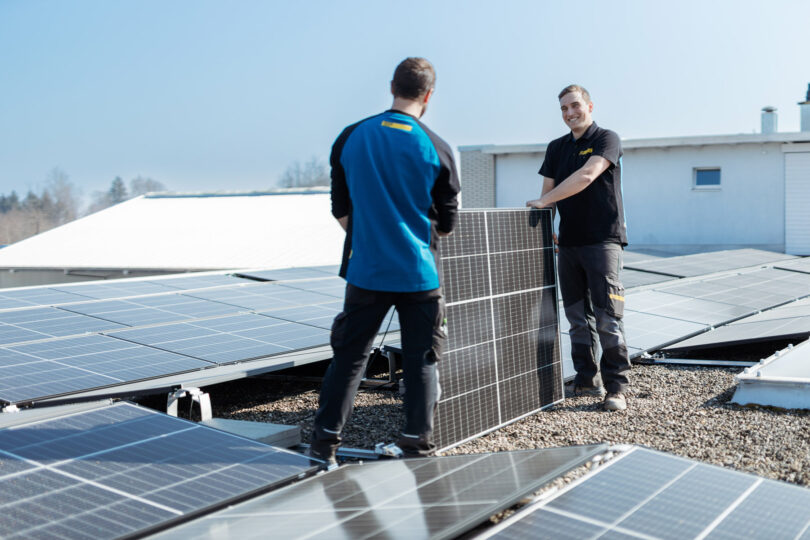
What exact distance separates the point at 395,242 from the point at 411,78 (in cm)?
78

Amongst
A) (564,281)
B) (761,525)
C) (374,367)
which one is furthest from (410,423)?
(374,367)

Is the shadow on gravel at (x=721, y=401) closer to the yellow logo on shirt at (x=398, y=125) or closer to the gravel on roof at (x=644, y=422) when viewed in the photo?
the gravel on roof at (x=644, y=422)

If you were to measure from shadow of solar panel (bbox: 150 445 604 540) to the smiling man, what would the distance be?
227 cm

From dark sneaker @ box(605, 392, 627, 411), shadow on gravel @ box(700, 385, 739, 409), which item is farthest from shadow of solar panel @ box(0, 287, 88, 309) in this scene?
shadow on gravel @ box(700, 385, 739, 409)

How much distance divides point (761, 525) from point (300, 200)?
28.8 meters

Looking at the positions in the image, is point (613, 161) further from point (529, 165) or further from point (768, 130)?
point (768, 130)

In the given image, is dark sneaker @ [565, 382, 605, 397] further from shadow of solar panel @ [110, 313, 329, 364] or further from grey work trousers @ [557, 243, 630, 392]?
shadow of solar panel @ [110, 313, 329, 364]

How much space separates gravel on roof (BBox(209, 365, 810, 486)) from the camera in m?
4.41

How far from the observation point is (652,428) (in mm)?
4969

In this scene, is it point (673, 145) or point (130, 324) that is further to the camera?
point (673, 145)

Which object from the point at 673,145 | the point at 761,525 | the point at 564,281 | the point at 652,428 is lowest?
the point at 652,428

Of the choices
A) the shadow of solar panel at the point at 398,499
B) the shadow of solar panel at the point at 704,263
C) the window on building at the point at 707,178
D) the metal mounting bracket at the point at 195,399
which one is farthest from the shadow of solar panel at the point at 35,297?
the window on building at the point at 707,178

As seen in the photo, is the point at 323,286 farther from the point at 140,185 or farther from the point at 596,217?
the point at 140,185

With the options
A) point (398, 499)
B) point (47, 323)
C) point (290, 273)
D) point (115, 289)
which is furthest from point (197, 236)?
point (398, 499)
